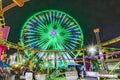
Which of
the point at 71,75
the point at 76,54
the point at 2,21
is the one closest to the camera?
the point at 71,75

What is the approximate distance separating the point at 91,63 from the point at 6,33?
406 inches

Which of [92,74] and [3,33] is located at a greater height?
[3,33]

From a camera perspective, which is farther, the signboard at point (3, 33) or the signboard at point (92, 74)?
the signboard at point (3, 33)

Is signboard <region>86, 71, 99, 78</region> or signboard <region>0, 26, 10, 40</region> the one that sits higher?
signboard <region>0, 26, 10, 40</region>

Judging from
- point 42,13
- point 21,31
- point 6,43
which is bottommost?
point 6,43

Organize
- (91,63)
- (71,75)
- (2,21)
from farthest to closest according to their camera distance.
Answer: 1. (2,21)
2. (91,63)
3. (71,75)

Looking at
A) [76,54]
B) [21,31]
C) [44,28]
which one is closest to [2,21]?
[21,31]

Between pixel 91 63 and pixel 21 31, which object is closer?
pixel 91 63

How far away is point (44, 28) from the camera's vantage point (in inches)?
1115

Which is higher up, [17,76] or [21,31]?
[21,31]

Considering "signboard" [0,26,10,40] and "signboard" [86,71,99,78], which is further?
"signboard" [0,26,10,40]

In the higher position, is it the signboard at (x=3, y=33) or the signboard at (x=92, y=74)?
the signboard at (x=3, y=33)

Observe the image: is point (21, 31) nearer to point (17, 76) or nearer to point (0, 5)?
point (0, 5)

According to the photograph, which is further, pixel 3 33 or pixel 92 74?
pixel 3 33
